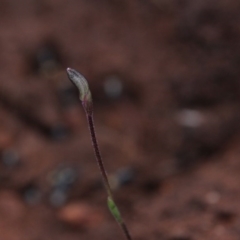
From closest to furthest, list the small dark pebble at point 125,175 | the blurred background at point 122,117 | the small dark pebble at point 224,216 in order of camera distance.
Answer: the small dark pebble at point 224,216 → the blurred background at point 122,117 → the small dark pebble at point 125,175

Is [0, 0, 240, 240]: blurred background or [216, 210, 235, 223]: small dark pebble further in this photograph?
A: [0, 0, 240, 240]: blurred background

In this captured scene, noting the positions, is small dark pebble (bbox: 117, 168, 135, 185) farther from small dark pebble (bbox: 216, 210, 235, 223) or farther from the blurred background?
small dark pebble (bbox: 216, 210, 235, 223)

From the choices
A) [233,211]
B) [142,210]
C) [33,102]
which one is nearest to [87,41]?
[33,102]

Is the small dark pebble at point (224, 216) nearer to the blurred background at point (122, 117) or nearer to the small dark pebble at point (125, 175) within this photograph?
the blurred background at point (122, 117)

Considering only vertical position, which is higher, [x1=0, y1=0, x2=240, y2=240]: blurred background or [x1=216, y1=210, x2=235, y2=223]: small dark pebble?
[x1=0, y1=0, x2=240, y2=240]: blurred background

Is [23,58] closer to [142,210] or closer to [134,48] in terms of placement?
[134,48]

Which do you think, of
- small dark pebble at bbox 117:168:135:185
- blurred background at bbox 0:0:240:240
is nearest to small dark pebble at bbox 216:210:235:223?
blurred background at bbox 0:0:240:240

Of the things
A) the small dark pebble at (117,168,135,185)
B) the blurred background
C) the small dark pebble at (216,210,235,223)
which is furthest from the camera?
the small dark pebble at (117,168,135,185)

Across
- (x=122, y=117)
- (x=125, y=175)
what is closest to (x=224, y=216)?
(x=125, y=175)

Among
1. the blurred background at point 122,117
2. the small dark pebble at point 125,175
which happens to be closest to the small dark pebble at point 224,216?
the blurred background at point 122,117

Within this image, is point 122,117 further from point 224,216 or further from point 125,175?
point 224,216
